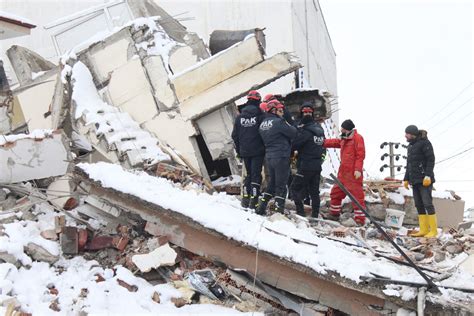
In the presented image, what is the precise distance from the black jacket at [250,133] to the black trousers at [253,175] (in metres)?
0.10

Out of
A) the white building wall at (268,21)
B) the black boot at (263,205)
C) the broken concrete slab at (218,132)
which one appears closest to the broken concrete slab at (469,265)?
the black boot at (263,205)

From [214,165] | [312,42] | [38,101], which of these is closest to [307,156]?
[214,165]

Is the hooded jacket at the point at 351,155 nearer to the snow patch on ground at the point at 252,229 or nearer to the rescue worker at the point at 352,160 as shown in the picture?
the rescue worker at the point at 352,160

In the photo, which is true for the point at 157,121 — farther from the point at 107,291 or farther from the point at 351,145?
the point at 107,291

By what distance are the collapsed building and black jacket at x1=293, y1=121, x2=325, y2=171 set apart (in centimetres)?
92

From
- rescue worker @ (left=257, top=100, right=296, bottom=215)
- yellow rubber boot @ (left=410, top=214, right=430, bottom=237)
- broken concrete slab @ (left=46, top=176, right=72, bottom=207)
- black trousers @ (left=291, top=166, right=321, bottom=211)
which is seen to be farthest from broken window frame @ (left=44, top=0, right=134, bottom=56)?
yellow rubber boot @ (left=410, top=214, right=430, bottom=237)

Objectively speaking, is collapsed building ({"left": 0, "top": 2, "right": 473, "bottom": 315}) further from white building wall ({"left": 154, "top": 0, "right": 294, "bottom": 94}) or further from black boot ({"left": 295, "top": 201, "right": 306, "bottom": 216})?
white building wall ({"left": 154, "top": 0, "right": 294, "bottom": 94})

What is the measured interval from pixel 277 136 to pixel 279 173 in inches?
19.4

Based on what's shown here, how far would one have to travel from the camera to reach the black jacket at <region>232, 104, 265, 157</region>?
6.95m

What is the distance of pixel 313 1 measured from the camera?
916 inches

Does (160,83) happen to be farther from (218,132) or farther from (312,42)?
(312,42)

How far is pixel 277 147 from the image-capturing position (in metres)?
6.59

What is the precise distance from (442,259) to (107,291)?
3823 mm

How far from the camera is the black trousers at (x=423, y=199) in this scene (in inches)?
288
